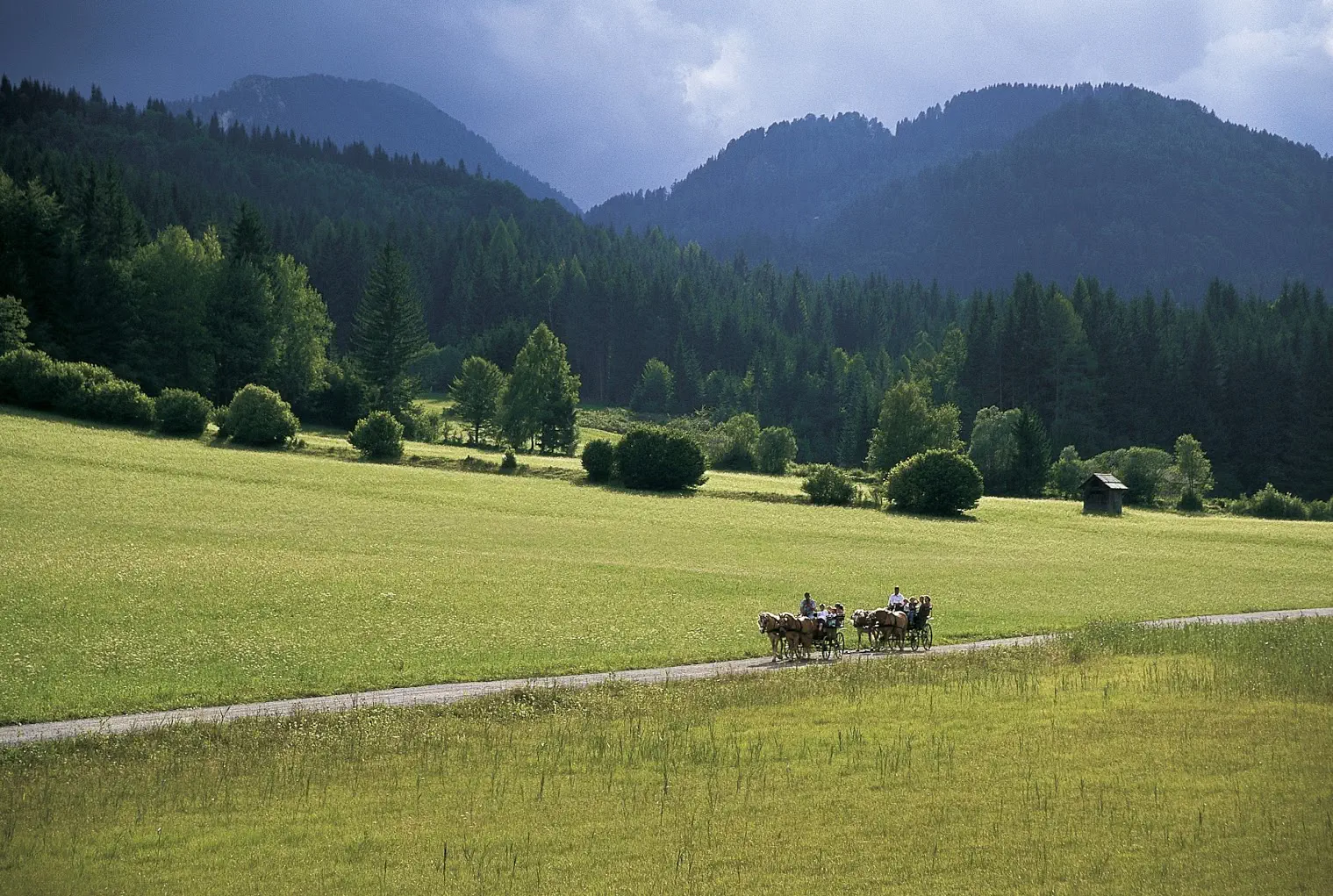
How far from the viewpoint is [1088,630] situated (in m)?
36.6

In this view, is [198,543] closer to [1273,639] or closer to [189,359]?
[1273,639]

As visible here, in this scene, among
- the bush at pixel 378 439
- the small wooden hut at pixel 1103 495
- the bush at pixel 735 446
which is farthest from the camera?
the bush at pixel 735 446

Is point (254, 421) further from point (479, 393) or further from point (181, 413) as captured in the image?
point (479, 393)

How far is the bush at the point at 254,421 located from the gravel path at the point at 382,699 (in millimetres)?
54663

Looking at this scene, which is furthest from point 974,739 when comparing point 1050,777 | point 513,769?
point 513,769

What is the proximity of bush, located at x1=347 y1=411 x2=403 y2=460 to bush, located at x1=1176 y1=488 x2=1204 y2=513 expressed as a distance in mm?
68182

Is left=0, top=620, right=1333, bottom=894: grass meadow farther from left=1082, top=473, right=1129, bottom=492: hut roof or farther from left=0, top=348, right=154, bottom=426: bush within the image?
left=0, top=348, right=154, bottom=426: bush

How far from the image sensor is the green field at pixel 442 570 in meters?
29.8

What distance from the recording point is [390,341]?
114625 mm

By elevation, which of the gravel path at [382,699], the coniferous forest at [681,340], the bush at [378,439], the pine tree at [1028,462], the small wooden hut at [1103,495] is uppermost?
the coniferous forest at [681,340]

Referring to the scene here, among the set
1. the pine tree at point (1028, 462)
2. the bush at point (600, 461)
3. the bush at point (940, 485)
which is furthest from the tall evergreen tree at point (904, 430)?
the bush at point (600, 461)

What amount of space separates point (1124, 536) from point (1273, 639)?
3586cm

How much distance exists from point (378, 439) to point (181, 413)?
538 inches

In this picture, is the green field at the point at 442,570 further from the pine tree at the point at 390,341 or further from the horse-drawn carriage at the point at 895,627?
the pine tree at the point at 390,341
